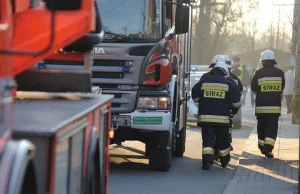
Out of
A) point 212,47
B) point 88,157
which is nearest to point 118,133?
point 88,157

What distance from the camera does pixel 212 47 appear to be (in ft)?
201

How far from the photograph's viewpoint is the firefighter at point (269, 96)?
481 inches

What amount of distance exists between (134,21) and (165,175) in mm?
2364

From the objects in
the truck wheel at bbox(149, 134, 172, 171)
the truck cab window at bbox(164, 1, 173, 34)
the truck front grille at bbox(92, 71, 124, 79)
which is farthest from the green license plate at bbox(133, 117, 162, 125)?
the truck cab window at bbox(164, 1, 173, 34)

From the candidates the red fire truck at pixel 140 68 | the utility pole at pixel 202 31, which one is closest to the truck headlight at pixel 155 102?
the red fire truck at pixel 140 68

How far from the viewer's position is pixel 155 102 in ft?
35.1

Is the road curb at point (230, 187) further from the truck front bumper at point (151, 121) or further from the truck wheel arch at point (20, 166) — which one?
the truck wheel arch at point (20, 166)

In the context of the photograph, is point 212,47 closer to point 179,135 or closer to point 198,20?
point 198,20

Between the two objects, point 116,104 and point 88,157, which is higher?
point 88,157

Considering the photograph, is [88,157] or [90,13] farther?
[88,157]

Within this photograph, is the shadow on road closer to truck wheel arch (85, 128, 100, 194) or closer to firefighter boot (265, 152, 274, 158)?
firefighter boot (265, 152, 274, 158)

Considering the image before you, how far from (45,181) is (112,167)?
308 inches

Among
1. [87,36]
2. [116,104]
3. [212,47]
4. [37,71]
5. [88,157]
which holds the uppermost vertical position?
[87,36]

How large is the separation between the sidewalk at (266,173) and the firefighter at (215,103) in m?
0.65
